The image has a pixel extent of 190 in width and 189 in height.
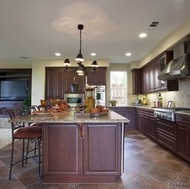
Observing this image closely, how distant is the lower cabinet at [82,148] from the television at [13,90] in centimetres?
567

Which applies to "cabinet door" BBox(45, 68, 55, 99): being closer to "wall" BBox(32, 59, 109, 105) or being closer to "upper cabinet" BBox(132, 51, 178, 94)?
"wall" BBox(32, 59, 109, 105)

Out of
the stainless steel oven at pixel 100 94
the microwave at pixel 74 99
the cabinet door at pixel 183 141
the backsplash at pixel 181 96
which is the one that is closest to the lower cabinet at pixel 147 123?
the backsplash at pixel 181 96

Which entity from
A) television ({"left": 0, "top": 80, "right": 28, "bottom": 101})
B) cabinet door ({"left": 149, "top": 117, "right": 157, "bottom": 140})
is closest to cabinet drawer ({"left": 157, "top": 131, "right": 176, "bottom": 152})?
cabinet door ({"left": 149, "top": 117, "right": 157, "bottom": 140})

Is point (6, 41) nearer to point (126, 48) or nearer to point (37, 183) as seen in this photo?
point (126, 48)

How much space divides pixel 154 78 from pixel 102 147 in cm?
367

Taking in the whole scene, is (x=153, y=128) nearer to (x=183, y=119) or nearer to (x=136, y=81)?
(x=183, y=119)

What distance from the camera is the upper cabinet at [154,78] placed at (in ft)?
14.4

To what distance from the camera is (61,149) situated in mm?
2246

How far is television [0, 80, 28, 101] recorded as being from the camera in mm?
7324

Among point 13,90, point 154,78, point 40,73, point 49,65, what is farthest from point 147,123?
point 13,90

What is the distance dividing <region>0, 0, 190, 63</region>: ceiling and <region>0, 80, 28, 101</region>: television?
2.31 metres

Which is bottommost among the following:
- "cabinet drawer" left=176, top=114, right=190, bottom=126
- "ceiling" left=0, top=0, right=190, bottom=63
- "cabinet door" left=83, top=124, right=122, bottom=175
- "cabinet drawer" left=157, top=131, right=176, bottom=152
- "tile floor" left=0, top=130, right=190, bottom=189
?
"tile floor" left=0, top=130, right=190, bottom=189

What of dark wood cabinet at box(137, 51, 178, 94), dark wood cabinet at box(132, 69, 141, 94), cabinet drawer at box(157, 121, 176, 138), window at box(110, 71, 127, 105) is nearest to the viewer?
cabinet drawer at box(157, 121, 176, 138)

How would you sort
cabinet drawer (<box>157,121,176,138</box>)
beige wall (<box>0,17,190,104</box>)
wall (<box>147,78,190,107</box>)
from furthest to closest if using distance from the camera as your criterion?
beige wall (<box>0,17,190,104</box>) → wall (<box>147,78,190,107</box>) → cabinet drawer (<box>157,121,176,138</box>)
